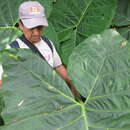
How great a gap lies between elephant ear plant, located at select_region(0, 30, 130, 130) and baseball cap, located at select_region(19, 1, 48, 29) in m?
0.38

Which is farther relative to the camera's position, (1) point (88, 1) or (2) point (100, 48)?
(1) point (88, 1)

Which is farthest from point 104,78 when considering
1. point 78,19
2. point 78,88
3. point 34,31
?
point 78,19

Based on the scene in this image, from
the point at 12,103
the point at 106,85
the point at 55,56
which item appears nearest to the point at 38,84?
the point at 12,103

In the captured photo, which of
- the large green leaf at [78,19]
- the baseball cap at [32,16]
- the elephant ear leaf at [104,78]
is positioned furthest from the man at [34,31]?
the large green leaf at [78,19]

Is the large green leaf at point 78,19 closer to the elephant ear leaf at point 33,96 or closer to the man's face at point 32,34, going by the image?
the man's face at point 32,34

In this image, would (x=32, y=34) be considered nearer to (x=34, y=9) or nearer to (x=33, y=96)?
(x=34, y=9)

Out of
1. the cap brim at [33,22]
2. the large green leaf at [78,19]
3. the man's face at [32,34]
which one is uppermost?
the cap brim at [33,22]

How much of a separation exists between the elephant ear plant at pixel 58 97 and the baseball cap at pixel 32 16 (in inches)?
15.0

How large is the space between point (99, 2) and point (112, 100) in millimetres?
1526

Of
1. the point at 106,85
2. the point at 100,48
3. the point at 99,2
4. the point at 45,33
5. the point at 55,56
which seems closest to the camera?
the point at 106,85

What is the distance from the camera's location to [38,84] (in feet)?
5.18

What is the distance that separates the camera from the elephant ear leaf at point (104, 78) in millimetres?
1531

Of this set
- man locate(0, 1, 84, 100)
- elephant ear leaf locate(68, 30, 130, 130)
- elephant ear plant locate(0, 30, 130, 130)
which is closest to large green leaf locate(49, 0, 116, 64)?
man locate(0, 1, 84, 100)

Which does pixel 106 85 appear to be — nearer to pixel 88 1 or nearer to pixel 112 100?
pixel 112 100
